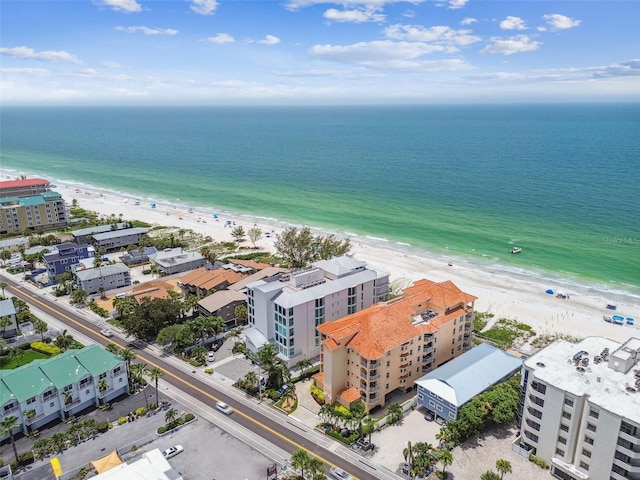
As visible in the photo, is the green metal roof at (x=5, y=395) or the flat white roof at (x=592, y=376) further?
the green metal roof at (x=5, y=395)

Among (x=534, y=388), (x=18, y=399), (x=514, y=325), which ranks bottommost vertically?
(x=514, y=325)

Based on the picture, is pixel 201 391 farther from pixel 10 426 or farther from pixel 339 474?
pixel 339 474

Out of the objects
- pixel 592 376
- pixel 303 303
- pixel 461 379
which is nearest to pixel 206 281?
pixel 303 303

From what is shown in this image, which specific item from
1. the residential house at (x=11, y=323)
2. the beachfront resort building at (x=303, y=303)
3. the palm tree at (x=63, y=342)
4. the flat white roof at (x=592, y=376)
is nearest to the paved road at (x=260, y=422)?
the palm tree at (x=63, y=342)

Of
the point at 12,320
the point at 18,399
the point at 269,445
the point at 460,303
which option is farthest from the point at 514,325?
the point at 12,320

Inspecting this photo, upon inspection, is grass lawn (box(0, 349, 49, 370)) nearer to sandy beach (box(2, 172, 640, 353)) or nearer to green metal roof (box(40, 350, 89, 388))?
green metal roof (box(40, 350, 89, 388))

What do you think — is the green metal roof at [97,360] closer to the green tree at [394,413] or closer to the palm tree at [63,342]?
the palm tree at [63,342]

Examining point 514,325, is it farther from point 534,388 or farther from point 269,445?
point 269,445
